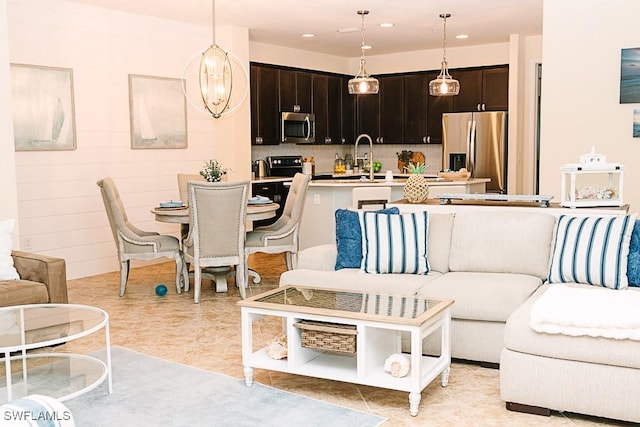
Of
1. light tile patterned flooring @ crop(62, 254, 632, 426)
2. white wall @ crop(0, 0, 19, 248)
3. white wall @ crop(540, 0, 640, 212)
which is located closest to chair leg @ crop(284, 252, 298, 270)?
light tile patterned flooring @ crop(62, 254, 632, 426)

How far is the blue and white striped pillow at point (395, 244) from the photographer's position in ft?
14.9

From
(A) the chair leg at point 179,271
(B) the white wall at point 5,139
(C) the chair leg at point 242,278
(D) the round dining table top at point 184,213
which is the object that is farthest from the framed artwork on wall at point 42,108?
(C) the chair leg at point 242,278

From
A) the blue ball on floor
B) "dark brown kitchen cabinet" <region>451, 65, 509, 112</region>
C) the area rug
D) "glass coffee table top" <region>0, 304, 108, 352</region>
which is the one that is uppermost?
"dark brown kitchen cabinet" <region>451, 65, 509, 112</region>

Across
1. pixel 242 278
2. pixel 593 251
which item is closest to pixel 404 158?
pixel 242 278

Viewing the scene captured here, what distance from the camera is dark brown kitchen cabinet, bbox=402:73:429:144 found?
398 inches

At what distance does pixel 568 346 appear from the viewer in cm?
327

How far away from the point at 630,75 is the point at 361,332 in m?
3.73

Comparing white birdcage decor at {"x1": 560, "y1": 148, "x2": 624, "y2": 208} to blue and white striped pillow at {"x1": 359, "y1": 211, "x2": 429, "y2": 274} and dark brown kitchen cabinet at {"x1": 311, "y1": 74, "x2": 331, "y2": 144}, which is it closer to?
blue and white striped pillow at {"x1": 359, "y1": 211, "x2": 429, "y2": 274}

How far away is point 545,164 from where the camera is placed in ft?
20.4

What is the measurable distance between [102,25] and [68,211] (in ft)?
6.29

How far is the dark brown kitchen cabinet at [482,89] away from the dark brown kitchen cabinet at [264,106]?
99.5 inches

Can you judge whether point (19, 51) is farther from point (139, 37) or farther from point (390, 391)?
point (390, 391)

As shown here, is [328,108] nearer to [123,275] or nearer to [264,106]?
[264,106]

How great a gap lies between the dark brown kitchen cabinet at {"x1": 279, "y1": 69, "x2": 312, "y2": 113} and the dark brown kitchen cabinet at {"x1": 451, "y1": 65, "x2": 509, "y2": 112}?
2.04 metres
